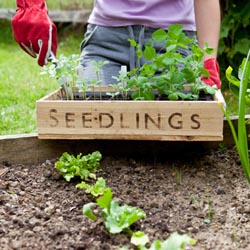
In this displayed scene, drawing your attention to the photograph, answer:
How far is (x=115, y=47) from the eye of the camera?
239cm

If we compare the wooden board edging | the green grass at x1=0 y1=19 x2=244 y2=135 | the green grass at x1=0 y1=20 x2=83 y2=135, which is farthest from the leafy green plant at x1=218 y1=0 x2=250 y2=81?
the wooden board edging

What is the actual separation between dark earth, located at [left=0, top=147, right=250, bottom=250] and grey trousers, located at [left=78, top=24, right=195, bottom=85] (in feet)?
1.67

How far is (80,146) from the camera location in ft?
6.38

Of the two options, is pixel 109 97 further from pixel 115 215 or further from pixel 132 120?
pixel 115 215

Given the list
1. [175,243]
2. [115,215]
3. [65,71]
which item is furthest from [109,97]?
[175,243]

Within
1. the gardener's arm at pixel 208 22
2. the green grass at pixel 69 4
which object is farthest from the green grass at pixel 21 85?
the gardener's arm at pixel 208 22

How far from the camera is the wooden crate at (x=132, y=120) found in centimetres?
175

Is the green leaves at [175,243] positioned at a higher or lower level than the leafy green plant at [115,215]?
higher

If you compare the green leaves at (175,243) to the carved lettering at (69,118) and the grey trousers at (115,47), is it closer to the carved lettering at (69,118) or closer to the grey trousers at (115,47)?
the carved lettering at (69,118)

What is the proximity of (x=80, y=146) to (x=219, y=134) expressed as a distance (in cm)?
43

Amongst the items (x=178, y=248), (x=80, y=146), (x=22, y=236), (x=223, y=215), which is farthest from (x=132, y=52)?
(x=178, y=248)

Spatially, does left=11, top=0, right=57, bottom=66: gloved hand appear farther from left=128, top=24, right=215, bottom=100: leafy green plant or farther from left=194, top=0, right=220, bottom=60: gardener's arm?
left=194, top=0, right=220, bottom=60: gardener's arm

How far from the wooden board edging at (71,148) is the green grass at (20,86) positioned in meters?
0.63

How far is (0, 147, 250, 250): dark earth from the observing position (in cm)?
138
